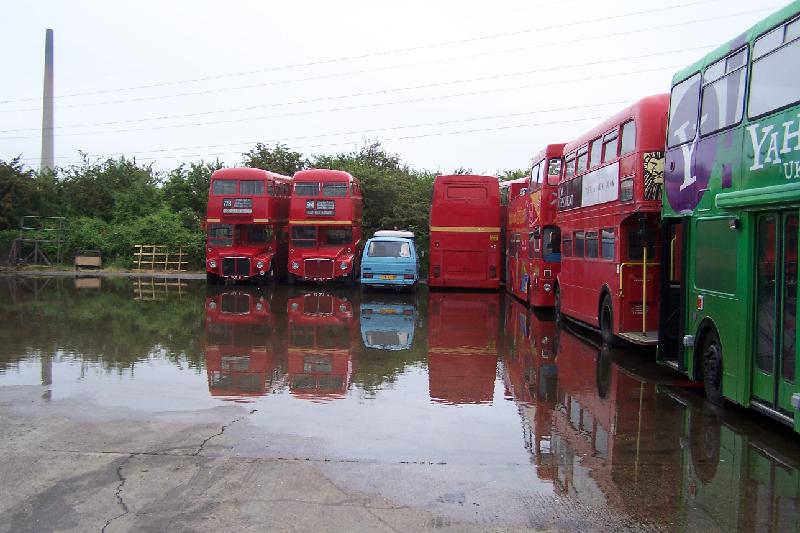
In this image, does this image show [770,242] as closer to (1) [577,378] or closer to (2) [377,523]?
(1) [577,378]

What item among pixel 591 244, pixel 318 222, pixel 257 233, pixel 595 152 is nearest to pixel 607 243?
pixel 591 244

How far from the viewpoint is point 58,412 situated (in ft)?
27.3

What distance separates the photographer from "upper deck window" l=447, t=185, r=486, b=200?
2616cm

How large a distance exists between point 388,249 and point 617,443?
19.2 metres

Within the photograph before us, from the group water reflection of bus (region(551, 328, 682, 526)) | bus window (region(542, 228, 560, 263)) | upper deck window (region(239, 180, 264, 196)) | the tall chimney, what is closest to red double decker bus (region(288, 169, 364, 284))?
upper deck window (region(239, 180, 264, 196))

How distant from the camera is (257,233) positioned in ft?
95.4

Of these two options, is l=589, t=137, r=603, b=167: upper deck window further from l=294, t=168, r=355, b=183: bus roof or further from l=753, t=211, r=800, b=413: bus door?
l=294, t=168, r=355, b=183: bus roof

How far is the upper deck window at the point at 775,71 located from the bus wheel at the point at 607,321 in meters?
5.78

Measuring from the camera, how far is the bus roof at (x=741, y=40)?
731cm

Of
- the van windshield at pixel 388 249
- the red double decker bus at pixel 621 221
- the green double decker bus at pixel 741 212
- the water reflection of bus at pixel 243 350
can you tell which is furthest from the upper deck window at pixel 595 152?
the van windshield at pixel 388 249

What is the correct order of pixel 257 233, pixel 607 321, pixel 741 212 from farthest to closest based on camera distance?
pixel 257 233
pixel 607 321
pixel 741 212

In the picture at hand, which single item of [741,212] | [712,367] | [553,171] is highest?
[553,171]

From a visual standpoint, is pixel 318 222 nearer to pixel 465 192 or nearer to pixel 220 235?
pixel 220 235

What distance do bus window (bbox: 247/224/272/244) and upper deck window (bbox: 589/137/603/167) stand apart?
1660 centimetres
